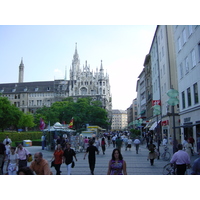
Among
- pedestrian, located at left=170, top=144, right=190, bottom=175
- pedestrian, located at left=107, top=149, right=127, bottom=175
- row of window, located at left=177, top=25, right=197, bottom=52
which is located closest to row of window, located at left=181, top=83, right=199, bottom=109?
row of window, located at left=177, top=25, right=197, bottom=52

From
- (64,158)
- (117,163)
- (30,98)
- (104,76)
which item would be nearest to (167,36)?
(64,158)

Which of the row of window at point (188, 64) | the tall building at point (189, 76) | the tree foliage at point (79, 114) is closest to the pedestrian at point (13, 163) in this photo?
the tall building at point (189, 76)

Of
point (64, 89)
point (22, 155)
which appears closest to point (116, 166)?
point (22, 155)

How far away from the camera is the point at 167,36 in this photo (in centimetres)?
3603

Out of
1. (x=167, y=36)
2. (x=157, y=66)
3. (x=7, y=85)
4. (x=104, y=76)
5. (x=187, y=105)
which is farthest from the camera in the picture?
(x=7, y=85)

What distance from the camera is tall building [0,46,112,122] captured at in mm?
102438

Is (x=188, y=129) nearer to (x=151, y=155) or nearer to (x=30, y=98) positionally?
(x=151, y=155)

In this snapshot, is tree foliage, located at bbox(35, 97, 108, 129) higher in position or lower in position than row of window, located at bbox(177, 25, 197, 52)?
lower

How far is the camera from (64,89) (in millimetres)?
111312

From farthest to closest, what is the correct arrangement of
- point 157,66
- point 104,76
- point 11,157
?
1. point 104,76
2. point 157,66
3. point 11,157

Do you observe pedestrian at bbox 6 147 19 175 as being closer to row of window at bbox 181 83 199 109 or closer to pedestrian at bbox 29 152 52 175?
pedestrian at bbox 29 152 52 175

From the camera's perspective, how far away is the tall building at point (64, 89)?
102 metres

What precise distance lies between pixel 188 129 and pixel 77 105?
50908mm

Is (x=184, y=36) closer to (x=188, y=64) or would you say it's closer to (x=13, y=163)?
(x=188, y=64)
